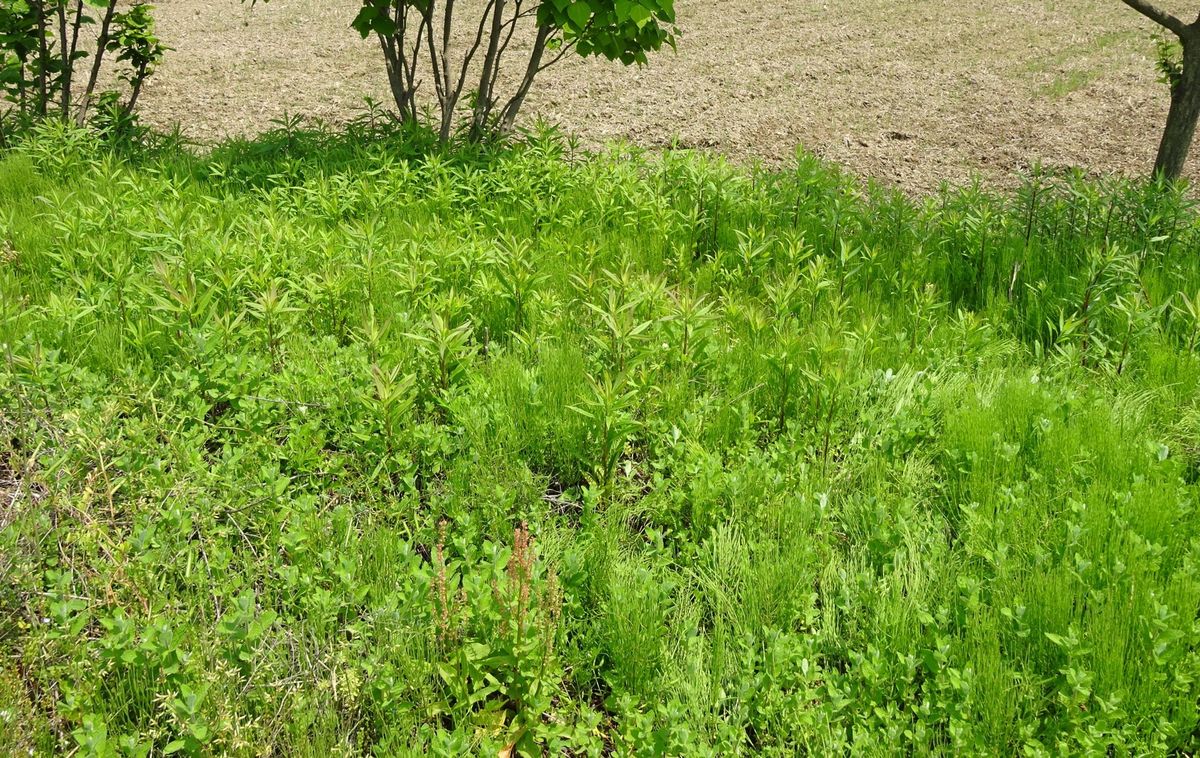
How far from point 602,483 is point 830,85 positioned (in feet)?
21.1

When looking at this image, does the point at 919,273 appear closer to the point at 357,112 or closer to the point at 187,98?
the point at 357,112

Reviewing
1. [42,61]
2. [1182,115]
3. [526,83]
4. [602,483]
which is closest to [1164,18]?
[1182,115]

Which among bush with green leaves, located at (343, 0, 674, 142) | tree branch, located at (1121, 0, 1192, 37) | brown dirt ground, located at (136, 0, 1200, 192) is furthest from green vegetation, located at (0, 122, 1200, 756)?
brown dirt ground, located at (136, 0, 1200, 192)

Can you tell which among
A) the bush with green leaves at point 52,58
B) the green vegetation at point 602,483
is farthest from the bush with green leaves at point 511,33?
the bush with green leaves at point 52,58

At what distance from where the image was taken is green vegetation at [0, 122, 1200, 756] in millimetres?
2260

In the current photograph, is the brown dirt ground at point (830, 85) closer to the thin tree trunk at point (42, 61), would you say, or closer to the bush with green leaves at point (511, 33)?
the bush with green leaves at point (511, 33)

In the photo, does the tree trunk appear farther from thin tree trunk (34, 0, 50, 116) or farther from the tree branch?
thin tree trunk (34, 0, 50, 116)

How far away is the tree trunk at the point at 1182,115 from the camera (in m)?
4.77

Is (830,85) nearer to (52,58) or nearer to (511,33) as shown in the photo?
(511,33)

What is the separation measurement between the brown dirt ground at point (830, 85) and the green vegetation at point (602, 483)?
2.33m

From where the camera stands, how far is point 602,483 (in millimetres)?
3094

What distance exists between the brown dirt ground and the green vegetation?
2330mm

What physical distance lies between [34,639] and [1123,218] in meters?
4.90

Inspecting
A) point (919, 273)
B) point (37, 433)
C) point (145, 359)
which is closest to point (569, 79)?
point (919, 273)
